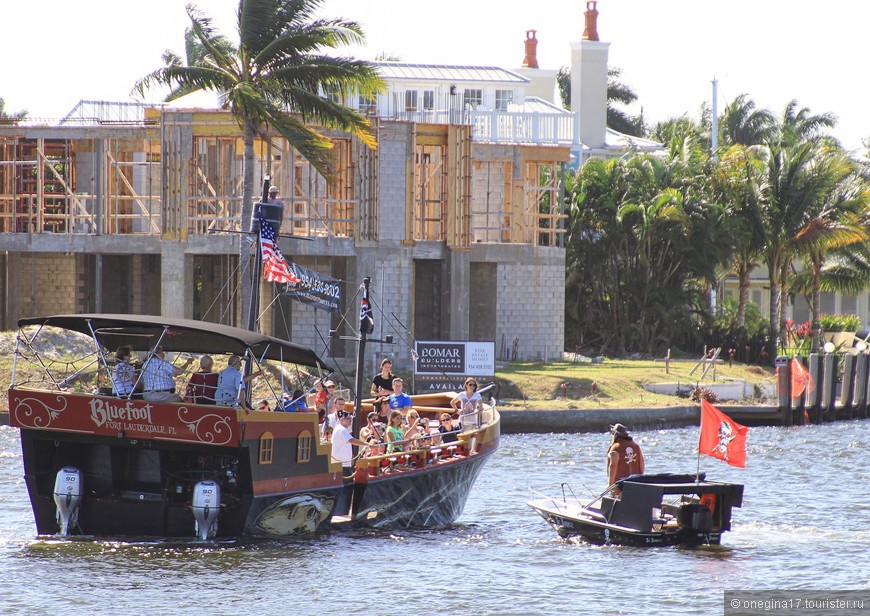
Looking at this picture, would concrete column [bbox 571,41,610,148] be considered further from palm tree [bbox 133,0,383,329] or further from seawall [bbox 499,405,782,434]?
palm tree [bbox 133,0,383,329]

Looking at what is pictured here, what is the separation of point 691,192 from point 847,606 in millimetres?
39049

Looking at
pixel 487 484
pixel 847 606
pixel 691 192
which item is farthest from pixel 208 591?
pixel 691 192

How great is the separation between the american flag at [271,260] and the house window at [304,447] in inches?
107

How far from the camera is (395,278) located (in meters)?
41.0

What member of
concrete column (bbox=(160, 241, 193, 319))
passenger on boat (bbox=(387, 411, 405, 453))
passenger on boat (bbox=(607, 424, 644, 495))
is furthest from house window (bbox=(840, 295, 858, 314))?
passenger on boat (bbox=(607, 424, 644, 495))

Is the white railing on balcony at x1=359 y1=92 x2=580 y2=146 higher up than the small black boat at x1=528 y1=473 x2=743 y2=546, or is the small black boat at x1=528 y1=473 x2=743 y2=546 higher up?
the white railing on balcony at x1=359 y1=92 x2=580 y2=146

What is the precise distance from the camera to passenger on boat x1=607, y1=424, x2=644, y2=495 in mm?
21000

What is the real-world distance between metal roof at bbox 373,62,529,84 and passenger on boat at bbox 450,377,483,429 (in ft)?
108

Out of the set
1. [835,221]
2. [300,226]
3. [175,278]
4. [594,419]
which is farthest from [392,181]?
[835,221]

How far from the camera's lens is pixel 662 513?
21.3 m

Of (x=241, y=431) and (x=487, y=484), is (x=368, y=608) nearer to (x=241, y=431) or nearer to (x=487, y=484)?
(x=241, y=431)

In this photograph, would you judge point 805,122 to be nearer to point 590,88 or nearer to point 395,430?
point 590,88

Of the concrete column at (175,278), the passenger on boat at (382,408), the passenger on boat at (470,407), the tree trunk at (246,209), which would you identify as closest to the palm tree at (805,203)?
the concrete column at (175,278)

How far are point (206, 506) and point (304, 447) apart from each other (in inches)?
69.6
